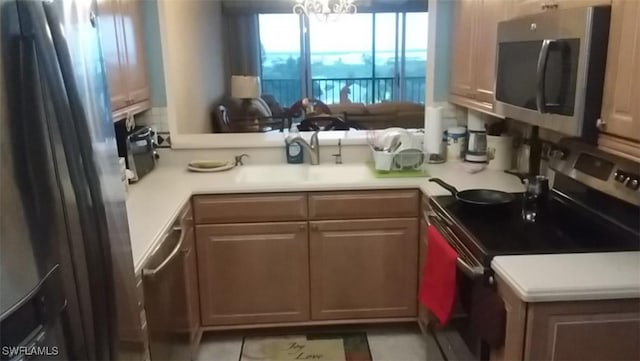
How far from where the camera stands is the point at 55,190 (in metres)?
0.88

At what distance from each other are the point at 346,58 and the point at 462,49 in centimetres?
584

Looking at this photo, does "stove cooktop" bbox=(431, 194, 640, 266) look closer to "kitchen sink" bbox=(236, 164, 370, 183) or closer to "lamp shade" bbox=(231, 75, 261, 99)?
"kitchen sink" bbox=(236, 164, 370, 183)

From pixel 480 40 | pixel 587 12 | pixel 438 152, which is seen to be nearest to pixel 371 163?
pixel 438 152

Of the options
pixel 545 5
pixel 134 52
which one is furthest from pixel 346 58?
pixel 545 5

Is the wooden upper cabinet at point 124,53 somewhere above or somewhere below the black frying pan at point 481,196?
above

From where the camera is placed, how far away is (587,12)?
1611 mm

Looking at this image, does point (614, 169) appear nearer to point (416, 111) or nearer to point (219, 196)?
point (219, 196)

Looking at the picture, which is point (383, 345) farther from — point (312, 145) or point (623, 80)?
point (623, 80)

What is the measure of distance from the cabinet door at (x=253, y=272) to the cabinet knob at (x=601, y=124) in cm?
153

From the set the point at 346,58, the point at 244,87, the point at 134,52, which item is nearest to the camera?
the point at 134,52

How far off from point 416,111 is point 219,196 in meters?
4.48

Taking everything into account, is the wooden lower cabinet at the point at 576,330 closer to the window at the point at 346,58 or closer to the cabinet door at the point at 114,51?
the cabinet door at the point at 114,51

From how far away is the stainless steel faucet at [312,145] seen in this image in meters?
3.21

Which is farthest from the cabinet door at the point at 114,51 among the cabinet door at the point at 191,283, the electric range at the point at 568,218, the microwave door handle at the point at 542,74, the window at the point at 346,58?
the window at the point at 346,58
